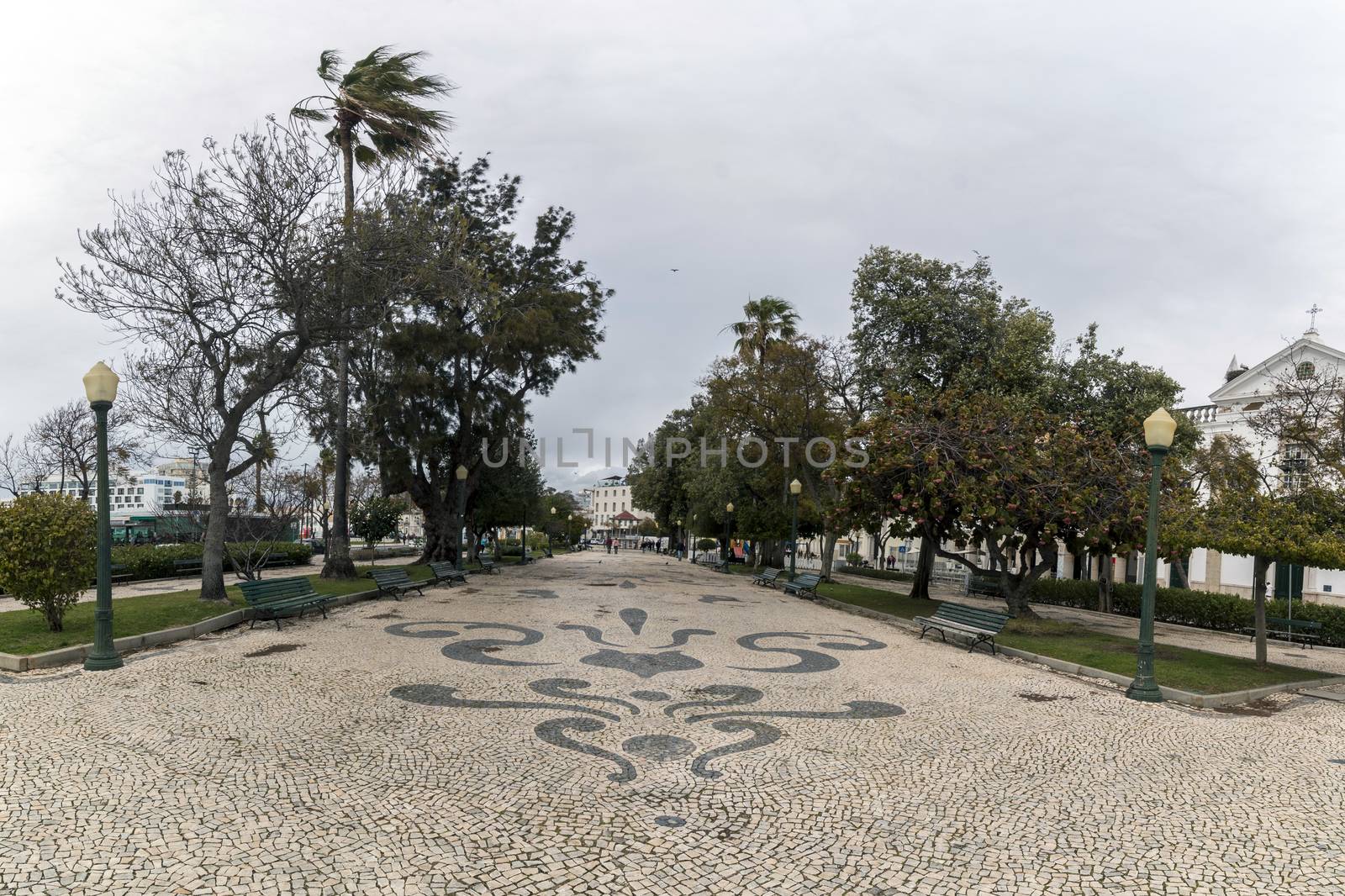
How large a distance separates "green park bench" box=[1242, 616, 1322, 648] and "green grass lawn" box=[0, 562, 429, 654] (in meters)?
21.8

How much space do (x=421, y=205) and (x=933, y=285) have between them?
49.4 feet

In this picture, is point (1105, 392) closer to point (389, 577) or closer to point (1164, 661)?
point (1164, 661)

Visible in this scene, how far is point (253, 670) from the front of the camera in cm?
998

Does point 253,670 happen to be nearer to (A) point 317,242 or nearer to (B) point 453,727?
(B) point 453,727

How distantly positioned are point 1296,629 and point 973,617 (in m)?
9.24

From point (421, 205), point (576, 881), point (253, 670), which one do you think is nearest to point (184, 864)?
point (576, 881)

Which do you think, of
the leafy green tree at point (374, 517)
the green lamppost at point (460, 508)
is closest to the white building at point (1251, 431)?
the green lamppost at point (460, 508)

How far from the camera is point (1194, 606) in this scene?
824 inches

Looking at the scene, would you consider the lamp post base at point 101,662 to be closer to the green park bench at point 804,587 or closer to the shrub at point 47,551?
the shrub at point 47,551

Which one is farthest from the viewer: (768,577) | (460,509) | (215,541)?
(460,509)

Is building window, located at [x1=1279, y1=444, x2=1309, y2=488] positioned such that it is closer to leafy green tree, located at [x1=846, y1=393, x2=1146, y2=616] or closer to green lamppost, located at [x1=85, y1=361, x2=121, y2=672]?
leafy green tree, located at [x1=846, y1=393, x2=1146, y2=616]

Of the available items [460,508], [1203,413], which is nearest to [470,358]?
[460,508]

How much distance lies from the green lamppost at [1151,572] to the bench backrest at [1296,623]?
9863mm

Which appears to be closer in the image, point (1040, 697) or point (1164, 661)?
point (1040, 697)
